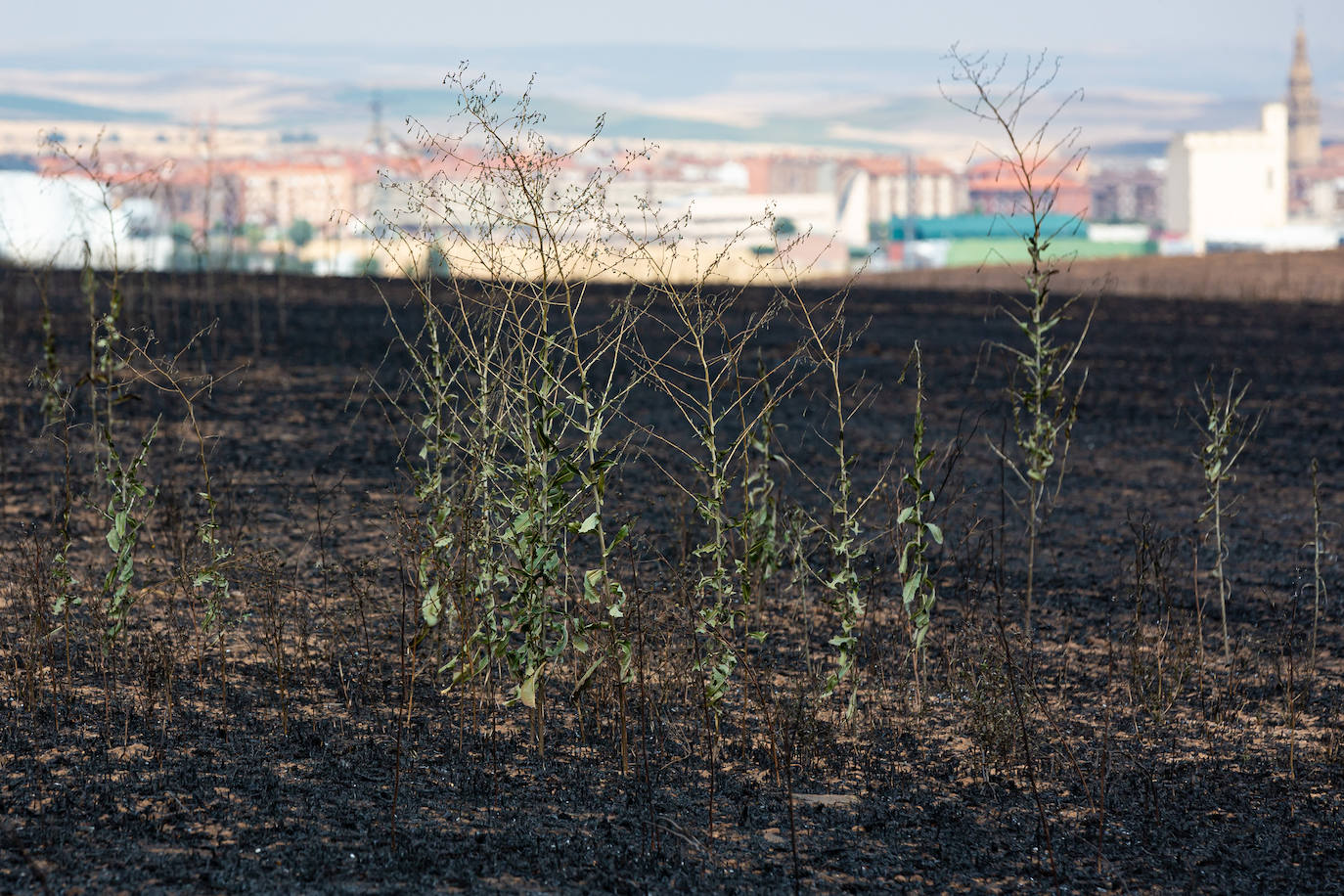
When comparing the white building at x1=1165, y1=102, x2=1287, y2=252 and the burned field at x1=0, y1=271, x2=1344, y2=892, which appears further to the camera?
the white building at x1=1165, y1=102, x2=1287, y2=252

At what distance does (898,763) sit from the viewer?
4.41 meters

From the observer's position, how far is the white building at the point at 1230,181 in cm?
17775

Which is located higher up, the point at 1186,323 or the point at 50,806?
the point at 1186,323

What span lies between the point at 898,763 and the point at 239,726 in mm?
2150

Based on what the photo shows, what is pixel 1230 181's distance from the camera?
588 ft

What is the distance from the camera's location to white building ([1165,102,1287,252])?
177750mm

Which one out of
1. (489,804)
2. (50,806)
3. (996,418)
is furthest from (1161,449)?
(50,806)

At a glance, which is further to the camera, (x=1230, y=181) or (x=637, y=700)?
(x=1230, y=181)

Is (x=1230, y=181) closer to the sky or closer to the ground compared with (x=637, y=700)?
closer to the sky

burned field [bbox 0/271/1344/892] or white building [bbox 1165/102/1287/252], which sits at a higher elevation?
white building [bbox 1165/102/1287/252]

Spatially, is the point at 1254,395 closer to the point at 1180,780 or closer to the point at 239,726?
the point at 1180,780

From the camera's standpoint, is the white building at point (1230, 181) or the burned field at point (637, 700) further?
the white building at point (1230, 181)

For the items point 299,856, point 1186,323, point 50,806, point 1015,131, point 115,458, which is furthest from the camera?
point 1186,323

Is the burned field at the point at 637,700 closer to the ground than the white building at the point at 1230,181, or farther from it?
closer to the ground
